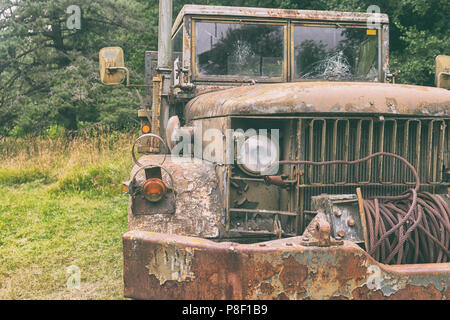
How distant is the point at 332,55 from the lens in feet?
14.4

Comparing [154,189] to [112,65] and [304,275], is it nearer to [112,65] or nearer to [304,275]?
[304,275]

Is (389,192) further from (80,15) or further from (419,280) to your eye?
(80,15)

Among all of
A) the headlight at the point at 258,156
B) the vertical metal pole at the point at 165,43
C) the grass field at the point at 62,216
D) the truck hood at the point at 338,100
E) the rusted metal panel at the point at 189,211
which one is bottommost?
the grass field at the point at 62,216

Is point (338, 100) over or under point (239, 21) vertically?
under

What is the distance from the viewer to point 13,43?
13172mm

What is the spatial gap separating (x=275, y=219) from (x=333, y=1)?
32.5ft

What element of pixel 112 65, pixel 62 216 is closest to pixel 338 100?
pixel 112 65

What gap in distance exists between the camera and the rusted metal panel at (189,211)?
306 centimetres

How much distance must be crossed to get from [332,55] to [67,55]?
457 inches

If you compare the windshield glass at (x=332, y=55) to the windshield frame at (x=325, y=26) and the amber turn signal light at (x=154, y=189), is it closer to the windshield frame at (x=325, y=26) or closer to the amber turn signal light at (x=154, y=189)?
the windshield frame at (x=325, y=26)

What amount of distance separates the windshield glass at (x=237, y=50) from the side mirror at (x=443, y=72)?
1494mm

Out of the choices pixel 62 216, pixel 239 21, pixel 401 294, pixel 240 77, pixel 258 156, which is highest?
pixel 239 21

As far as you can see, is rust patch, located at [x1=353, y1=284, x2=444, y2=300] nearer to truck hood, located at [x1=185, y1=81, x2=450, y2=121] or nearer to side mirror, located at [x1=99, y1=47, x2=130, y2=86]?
truck hood, located at [x1=185, y1=81, x2=450, y2=121]

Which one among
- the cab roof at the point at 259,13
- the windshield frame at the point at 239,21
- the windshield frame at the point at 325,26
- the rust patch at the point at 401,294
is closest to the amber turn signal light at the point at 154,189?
the rust patch at the point at 401,294
